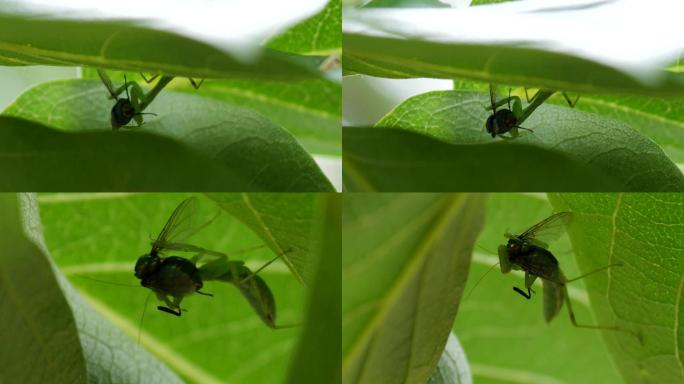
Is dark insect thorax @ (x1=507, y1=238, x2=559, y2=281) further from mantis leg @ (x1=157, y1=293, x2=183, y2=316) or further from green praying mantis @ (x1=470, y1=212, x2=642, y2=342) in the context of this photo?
mantis leg @ (x1=157, y1=293, x2=183, y2=316)

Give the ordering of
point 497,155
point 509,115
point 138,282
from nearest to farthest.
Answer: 1. point 497,155
2. point 509,115
3. point 138,282

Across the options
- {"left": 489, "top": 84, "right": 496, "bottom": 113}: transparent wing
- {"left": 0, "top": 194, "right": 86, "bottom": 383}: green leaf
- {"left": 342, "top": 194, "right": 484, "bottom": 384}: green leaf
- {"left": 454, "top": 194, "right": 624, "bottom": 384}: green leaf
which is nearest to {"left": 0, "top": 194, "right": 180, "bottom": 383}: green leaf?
{"left": 0, "top": 194, "right": 86, "bottom": 383}: green leaf

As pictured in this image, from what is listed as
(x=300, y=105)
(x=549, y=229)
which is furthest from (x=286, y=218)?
(x=300, y=105)

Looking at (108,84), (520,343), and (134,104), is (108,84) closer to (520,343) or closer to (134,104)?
(134,104)

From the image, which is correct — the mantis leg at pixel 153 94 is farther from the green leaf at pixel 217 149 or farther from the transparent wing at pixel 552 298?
the transparent wing at pixel 552 298

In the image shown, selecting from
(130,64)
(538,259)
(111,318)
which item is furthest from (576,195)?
(111,318)

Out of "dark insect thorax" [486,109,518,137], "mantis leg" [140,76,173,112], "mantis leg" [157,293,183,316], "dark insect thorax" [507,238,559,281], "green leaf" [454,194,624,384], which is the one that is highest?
"dark insect thorax" [486,109,518,137]

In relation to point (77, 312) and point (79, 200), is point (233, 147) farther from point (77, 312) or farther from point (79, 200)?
point (79, 200)
